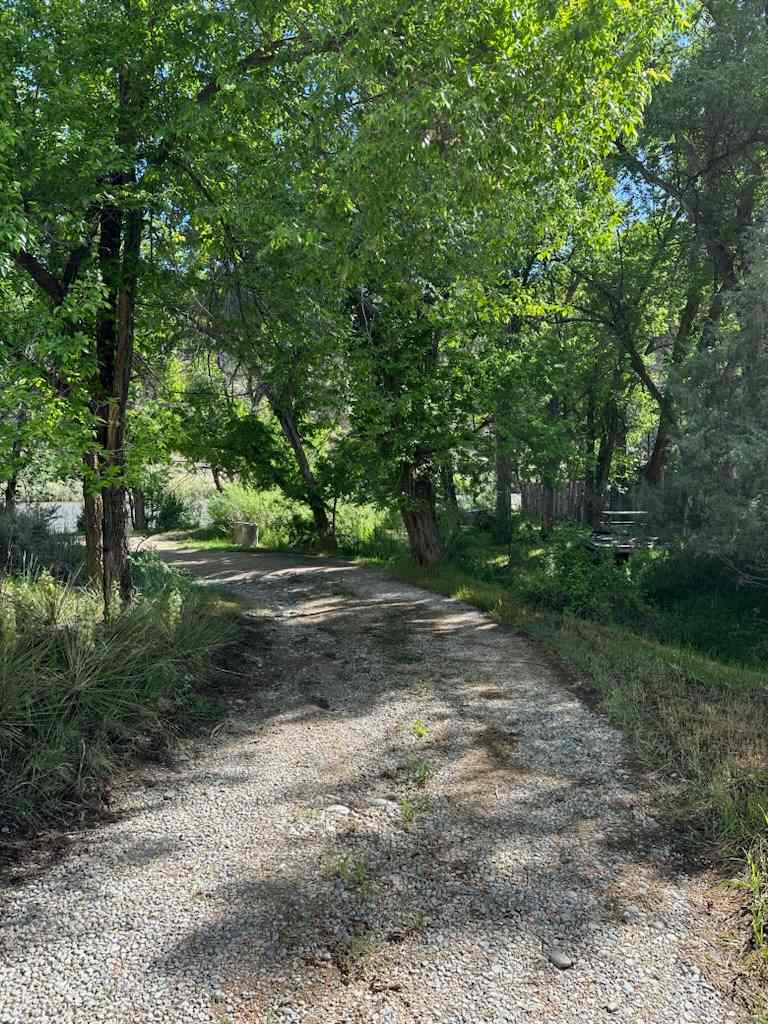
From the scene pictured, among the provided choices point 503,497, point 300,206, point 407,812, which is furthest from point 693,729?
point 503,497

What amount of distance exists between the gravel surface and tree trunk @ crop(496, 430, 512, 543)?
8554mm

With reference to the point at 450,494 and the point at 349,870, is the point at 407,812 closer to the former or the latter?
the point at 349,870

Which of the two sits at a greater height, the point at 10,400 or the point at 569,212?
the point at 569,212

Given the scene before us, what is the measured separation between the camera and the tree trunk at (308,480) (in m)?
16.5

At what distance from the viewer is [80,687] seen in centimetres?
464

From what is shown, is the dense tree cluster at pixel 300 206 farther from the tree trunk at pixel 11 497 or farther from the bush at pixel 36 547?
the tree trunk at pixel 11 497

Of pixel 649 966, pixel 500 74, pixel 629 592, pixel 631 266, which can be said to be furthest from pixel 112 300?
pixel 631 266

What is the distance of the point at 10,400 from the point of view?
438 cm

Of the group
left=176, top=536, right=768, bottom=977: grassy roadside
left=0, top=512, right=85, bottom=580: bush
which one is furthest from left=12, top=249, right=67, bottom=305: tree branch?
left=176, top=536, right=768, bottom=977: grassy roadside

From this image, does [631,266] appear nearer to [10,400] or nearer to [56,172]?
[56,172]

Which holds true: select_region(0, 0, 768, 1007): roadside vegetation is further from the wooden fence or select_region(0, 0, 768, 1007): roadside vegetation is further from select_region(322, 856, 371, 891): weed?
the wooden fence

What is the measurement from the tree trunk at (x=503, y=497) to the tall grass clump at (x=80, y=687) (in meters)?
8.14

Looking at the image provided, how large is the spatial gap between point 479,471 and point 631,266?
7291 mm

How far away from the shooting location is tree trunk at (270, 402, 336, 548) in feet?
54.0
